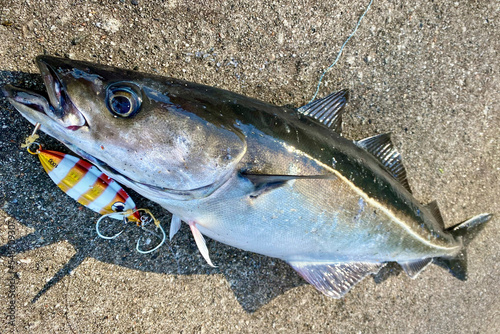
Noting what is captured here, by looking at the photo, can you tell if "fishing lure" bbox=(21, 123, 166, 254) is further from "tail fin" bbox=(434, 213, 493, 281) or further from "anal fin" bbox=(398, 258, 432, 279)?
"tail fin" bbox=(434, 213, 493, 281)

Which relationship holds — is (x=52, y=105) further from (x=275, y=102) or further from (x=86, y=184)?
(x=275, y=102)

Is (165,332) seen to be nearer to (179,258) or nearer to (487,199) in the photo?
(179,258)

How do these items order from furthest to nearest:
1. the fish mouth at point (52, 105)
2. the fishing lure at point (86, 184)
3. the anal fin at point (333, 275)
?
the anal fin at point (333, 275) < the fishing lure at point (86, 184) < the fish mouth at point (52, 105)

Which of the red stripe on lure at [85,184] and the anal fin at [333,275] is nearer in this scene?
the red stripe on lure at [85,184]

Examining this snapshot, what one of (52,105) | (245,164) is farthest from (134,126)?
(245,164)

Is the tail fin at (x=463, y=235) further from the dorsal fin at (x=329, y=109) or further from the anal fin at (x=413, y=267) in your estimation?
the dorsal fin at (x=329, y=109)

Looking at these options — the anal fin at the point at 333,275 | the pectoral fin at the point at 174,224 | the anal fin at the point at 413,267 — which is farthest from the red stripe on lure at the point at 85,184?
the anal fin at the point at 413,267

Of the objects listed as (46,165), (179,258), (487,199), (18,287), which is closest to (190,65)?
(46,165)
